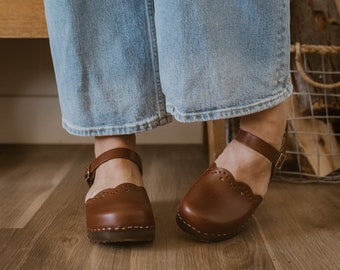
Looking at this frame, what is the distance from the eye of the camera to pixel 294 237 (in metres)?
0.67

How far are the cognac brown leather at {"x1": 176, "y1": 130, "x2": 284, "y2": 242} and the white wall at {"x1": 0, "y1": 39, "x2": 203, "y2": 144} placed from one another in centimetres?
78

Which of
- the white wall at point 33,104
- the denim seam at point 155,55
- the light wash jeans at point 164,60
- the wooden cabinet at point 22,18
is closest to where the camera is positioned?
the light wash jeans at point 164,60

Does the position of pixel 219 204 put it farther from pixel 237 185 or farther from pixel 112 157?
pixel 112 157

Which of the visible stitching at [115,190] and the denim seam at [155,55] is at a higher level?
the denim seam at [155,55]

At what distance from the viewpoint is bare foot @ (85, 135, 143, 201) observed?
0.68 metres

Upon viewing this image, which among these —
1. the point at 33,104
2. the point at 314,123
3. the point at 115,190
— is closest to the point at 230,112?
the point at 115,190

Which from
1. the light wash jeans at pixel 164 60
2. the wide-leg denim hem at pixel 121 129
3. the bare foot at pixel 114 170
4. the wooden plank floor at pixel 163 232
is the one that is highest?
the light wash jeans at pixel 164 60

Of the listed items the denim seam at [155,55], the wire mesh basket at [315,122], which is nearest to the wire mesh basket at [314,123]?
the wire mesh basket at [315,122]

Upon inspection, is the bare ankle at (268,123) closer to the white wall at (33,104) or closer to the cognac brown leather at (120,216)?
the cognac brown leather at (120,216)

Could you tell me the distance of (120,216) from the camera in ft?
2.05

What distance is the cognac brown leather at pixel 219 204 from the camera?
640mm

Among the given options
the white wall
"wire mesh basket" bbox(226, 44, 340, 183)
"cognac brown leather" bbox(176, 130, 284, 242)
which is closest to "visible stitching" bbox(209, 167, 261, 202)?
"cognac brown leather" bbox(176, 130, 284, 242)

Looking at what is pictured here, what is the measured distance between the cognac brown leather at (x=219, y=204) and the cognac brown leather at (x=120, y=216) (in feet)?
0.18

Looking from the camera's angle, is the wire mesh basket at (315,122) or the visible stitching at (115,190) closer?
the visible stitching at (115,190)
